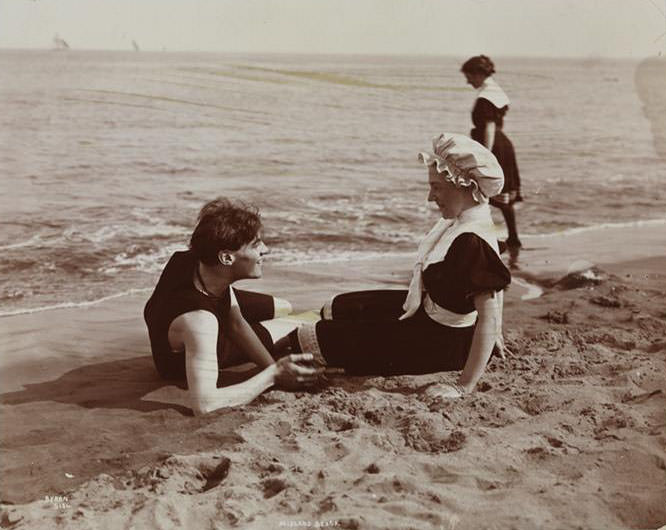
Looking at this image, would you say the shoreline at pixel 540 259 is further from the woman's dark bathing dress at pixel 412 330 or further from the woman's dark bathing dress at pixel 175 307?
the woman's dark bathing dress at pixel 175 307

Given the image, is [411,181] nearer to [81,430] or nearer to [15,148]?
[15,148]

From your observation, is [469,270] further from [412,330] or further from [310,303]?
[310,303]

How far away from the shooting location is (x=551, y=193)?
30.7 ft

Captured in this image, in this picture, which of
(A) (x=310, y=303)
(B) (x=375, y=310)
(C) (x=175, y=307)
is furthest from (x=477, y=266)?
(A) (x=310, y=303)

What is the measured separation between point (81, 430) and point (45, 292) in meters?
2.47

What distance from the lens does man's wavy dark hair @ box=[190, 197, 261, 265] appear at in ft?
11.0

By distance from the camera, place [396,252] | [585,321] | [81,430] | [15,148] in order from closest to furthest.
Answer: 1. [81,430]
2. [585,321]
3. [396,252]
4. [15,148]

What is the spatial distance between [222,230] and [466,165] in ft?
3.49

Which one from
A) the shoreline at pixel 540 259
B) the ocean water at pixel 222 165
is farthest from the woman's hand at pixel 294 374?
the ocean water at pixel 222 165

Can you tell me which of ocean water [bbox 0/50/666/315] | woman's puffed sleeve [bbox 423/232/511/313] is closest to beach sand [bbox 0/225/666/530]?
woman's puffed sleeve [bbox 423/232/511/313]

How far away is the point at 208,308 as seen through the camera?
3342 mm

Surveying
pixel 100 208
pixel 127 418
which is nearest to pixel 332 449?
A: pixel 127 418

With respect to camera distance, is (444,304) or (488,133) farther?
(488,133)

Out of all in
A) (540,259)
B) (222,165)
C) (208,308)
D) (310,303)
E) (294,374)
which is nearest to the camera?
(208,308)
